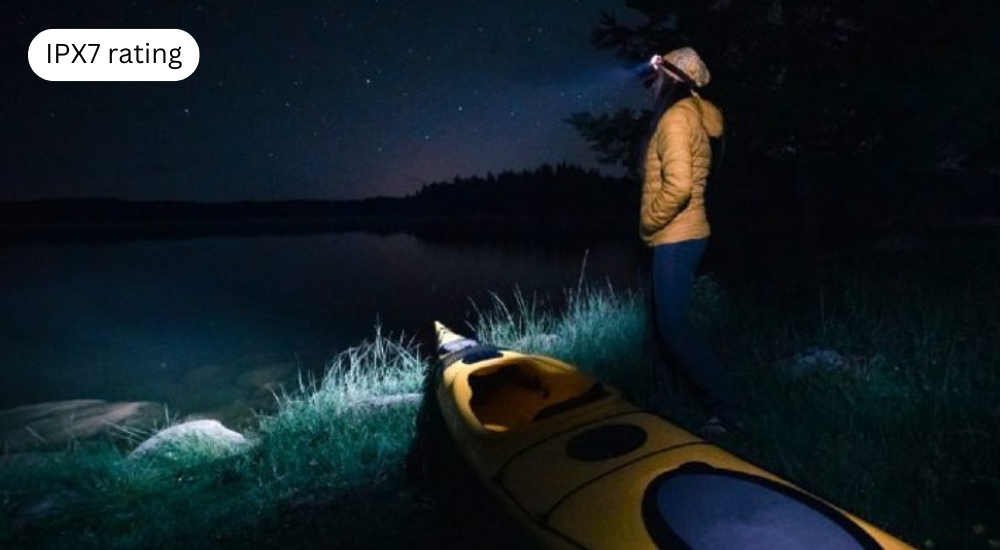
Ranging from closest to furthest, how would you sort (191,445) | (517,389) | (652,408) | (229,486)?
(517,389), (652,408), (229,486), (191,445)

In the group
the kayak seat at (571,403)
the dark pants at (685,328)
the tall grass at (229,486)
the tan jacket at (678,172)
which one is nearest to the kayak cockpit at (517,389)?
the kayak seat at (571,403)

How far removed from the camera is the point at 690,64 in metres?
3.75

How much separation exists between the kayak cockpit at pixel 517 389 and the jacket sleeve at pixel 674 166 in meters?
1.18

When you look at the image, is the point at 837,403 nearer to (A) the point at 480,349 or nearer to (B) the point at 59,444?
(A) the point at 480,349

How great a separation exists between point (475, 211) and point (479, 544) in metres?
85.4

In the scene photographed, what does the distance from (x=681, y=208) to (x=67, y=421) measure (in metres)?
9.44

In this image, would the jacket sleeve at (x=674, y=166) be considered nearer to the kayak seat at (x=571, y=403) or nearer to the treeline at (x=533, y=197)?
the kayak seat at (x=571, y=403)

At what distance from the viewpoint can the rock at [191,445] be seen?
562 cm

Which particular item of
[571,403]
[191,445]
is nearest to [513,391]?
[571,403]

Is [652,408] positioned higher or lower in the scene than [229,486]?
higher

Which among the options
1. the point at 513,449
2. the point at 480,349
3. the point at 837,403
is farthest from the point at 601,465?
the point at 837,403

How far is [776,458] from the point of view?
3467 mm

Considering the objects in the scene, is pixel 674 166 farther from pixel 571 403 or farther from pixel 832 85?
pixel 832 85

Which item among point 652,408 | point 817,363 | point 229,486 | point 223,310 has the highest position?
point 817,363
